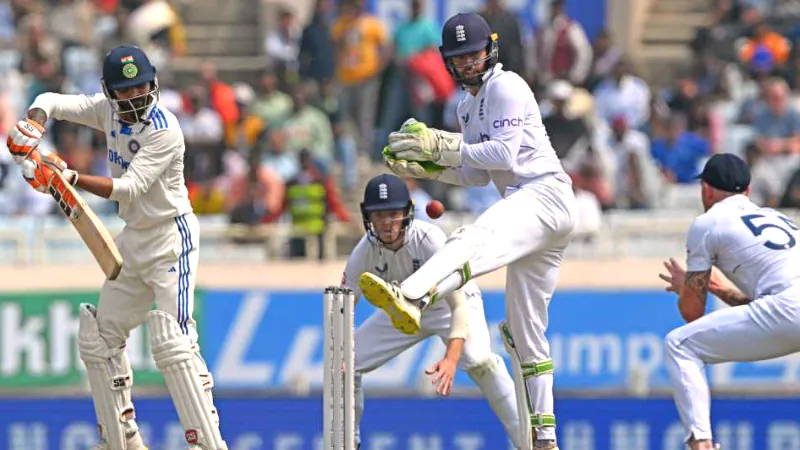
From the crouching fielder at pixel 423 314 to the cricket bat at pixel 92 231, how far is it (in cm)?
138

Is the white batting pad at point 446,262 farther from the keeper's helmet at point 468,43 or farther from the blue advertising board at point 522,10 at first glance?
the blue advertising board at point 522,10

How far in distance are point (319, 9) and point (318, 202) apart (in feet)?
9.86

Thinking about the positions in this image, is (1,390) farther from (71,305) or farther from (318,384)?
(318,384)

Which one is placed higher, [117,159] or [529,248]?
[117,159]

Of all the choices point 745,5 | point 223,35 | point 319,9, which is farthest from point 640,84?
point 223,35

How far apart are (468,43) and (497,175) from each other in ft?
2.54

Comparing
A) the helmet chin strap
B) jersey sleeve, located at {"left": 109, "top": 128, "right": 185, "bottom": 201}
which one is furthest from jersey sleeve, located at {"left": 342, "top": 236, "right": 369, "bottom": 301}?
jersey sleeve, located at {"left": 109, "top": 128, "right": 185, "bottom": 201}

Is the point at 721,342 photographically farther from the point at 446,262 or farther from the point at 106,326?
the point at 106,326

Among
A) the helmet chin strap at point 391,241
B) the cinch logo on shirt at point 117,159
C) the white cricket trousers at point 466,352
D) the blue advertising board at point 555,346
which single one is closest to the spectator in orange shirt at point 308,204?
the blue advertising board at point 555,346

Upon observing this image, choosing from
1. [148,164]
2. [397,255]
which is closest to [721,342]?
[397,255]

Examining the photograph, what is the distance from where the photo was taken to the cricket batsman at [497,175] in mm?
9656

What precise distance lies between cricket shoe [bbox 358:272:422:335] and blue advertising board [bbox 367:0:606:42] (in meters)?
11.0

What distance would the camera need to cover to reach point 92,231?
32.7 feet

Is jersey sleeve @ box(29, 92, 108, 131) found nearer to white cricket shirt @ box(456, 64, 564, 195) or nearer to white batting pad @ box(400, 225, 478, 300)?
white cricket shirt @ box(456, 64, 564, 195)
